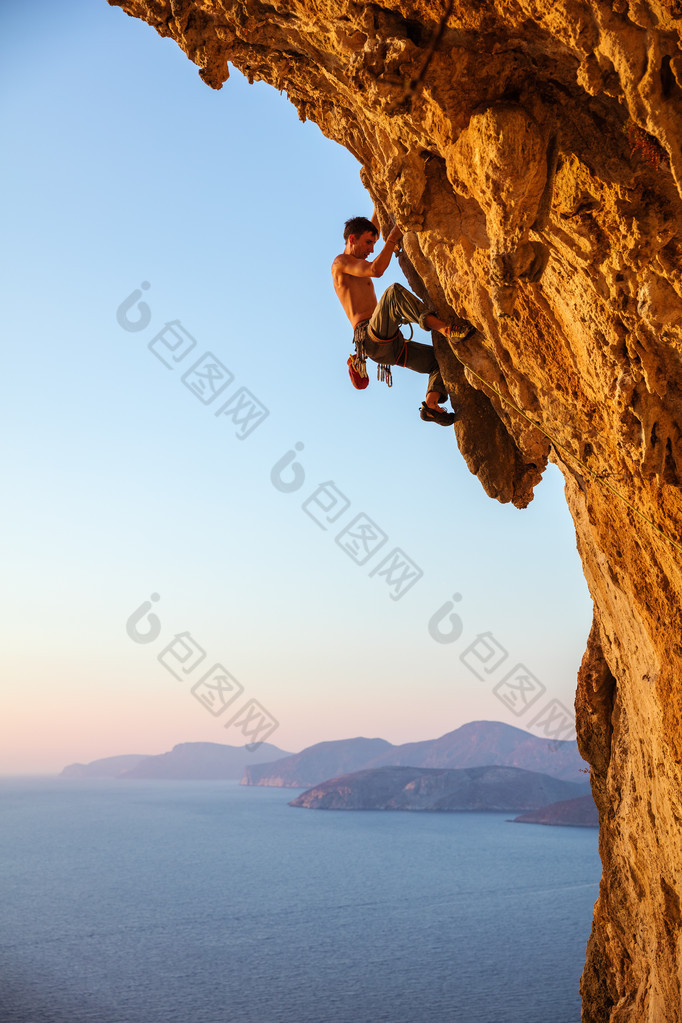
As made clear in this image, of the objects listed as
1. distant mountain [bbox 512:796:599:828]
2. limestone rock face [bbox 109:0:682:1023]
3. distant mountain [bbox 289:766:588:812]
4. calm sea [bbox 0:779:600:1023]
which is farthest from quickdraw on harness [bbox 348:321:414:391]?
distant mountain [bbox 289:766:588:812]

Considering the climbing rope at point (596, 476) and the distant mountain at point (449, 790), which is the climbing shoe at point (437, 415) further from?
the distant mountain at point (449, 790)

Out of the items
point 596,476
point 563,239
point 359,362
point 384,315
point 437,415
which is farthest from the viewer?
point 437,415

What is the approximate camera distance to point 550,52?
360 cm

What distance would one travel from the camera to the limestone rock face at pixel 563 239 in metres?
3.60

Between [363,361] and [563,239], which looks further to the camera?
[363,361]

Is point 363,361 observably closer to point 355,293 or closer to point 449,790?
point 355,293

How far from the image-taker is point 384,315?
6.30 metres

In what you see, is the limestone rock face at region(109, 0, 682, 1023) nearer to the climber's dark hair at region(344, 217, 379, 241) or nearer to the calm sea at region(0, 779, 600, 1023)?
the climber's dark hair at region(344, 217, 379, 241)

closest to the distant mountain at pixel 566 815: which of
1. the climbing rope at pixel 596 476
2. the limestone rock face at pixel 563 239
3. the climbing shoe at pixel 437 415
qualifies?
the limestone rock face at pixel 563 239

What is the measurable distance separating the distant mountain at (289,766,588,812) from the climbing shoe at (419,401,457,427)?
97845mm

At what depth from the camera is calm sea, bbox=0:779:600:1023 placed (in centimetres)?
3186

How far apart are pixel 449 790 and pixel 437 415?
332 ft

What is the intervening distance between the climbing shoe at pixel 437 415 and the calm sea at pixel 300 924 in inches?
1187

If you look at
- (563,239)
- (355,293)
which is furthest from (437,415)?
(563,239)
